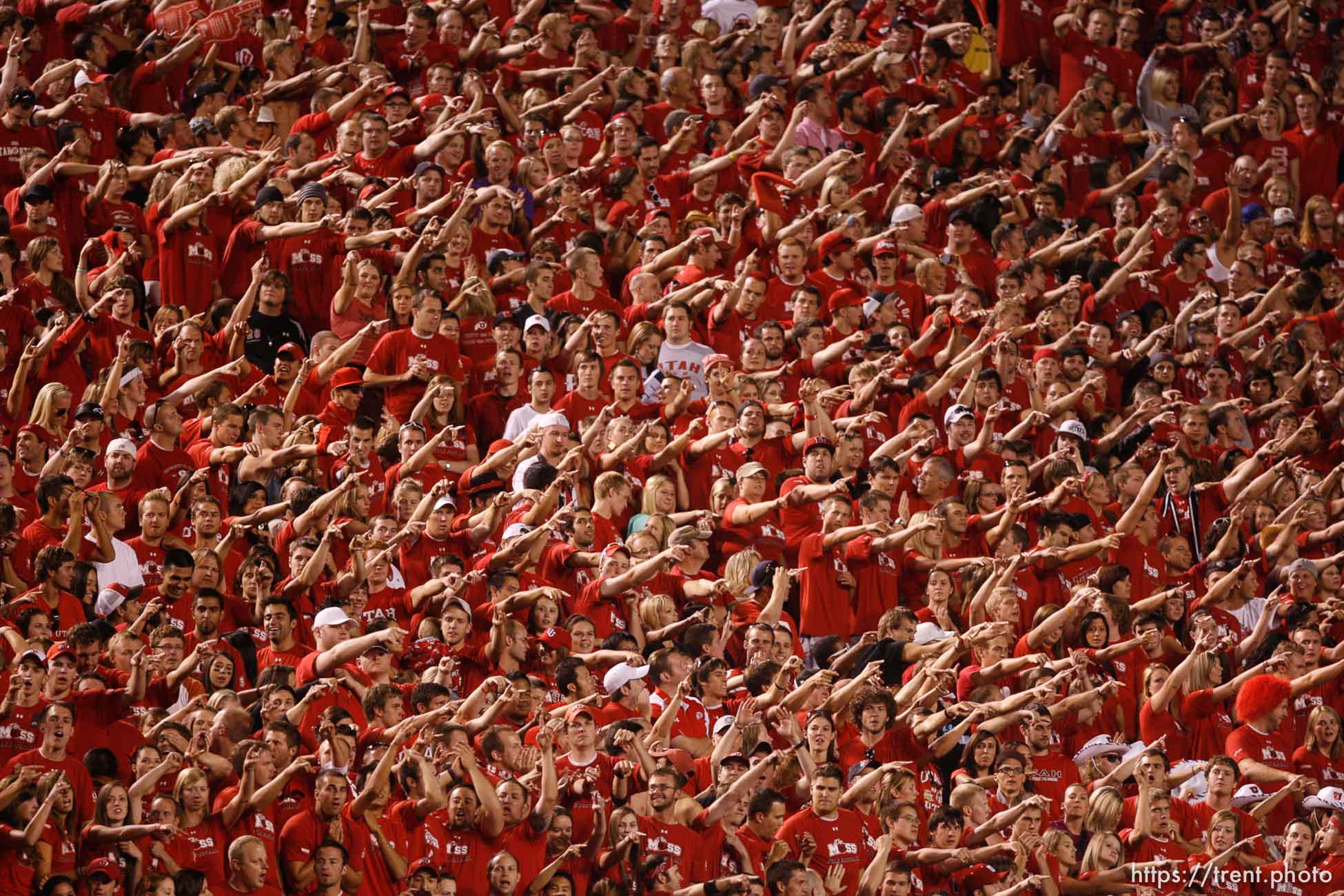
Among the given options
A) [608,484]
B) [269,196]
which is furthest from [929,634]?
[269,196]

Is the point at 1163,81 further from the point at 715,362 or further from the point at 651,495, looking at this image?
the point at 651,495

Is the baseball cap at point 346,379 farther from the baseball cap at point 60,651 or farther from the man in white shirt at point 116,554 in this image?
the baseball cap at point 60,651

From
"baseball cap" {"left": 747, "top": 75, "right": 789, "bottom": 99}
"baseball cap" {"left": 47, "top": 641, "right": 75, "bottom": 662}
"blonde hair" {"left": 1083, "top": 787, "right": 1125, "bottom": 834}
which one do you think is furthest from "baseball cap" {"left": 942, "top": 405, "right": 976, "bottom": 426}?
"baseball cap" {"left": 47, "top": 641, "right": 75, "bottom": 662}

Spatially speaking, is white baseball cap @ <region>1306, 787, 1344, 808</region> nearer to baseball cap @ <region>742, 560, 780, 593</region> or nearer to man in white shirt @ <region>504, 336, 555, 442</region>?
baseball cap @ <region>742, 560, 780, 593</region>

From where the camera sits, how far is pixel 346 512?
12797mm

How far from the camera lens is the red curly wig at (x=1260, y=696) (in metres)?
13.1

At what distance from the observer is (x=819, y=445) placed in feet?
45.1

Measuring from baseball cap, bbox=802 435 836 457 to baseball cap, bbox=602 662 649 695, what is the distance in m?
2.15

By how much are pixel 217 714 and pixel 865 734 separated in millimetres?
3112

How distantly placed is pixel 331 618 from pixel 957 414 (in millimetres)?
4350

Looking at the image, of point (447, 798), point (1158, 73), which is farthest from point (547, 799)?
point (1158, 73)

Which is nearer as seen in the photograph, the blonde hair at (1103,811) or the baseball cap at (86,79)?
the blonde hair at (1103,811)

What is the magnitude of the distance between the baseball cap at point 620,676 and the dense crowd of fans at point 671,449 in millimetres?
28

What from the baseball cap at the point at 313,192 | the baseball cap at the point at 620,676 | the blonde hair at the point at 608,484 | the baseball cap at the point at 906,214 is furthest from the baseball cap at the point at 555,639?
the baseball cap at the point at 906,214
